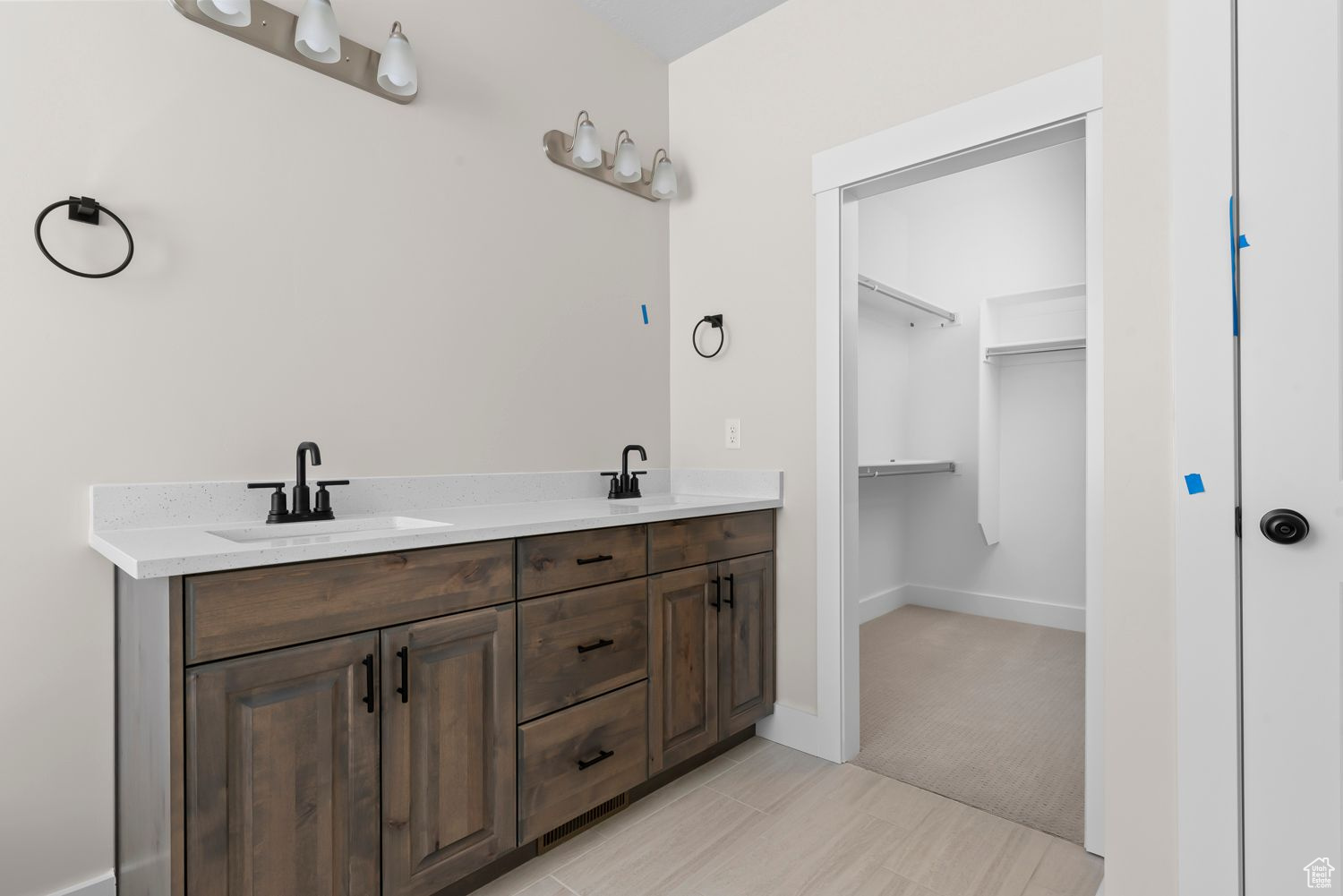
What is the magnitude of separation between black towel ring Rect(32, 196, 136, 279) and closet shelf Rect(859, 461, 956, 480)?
2.80 m

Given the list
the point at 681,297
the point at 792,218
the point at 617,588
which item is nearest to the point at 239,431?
the point at 617,588

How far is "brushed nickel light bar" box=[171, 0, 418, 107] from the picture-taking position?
1.62 m

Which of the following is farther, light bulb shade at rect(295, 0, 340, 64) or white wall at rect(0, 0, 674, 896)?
light bulb shade at rect(295, 0, 340, 64)

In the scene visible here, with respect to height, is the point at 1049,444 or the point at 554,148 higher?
the point at 554,148

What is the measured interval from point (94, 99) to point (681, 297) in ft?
6.28

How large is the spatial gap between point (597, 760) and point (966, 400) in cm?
330

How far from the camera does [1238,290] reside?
118 cm

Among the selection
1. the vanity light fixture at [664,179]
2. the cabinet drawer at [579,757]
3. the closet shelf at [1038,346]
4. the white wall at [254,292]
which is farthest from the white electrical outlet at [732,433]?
the closet shelf at [1038,346]

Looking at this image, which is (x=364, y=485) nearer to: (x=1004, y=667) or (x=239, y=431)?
(x=239, y=431)

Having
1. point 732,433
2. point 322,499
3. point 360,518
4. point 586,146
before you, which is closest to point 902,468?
point 732,433

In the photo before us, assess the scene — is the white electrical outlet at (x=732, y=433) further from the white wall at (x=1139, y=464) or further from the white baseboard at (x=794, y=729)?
the white wall at (x=1139, y=464)

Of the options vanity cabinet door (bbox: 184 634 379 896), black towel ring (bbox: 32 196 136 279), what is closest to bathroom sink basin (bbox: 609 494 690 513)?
vanity cabinet door (bbox: 184 634 379 896)

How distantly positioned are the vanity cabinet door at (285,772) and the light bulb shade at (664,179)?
202cm

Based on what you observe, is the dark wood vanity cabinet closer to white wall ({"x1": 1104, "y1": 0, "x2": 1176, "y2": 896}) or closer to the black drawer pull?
the black drawer pull
